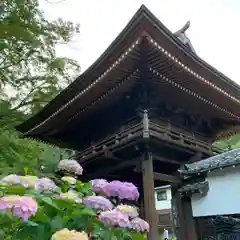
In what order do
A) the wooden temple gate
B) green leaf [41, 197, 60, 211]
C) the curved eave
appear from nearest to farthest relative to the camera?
green leaf [41, 197, 60, 211], the curved eave, the wooden temple gate

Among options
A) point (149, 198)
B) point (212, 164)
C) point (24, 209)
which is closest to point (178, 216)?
point (149, 198)

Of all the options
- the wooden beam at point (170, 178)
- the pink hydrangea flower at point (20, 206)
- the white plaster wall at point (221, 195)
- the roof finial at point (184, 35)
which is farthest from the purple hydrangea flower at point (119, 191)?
the roof finial at point (184, 35)

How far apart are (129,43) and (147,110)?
156 cm

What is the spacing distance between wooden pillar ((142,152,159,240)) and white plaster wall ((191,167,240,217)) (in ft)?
3.40

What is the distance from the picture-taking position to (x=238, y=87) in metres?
6.01

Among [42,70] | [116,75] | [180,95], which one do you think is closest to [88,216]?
[116,75]

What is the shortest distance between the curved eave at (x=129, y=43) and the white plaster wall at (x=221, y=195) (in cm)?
166

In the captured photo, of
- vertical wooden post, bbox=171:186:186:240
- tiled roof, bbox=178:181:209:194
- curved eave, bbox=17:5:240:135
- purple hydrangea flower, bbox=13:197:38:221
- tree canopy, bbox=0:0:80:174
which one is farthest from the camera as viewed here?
tree canopy, bbox=0:0:80:174

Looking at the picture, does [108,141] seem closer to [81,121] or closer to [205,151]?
[81,121]

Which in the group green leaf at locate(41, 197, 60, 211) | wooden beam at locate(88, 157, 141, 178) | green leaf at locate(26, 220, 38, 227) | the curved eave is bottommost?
green leaf at locate(26, 220, 38, 227)

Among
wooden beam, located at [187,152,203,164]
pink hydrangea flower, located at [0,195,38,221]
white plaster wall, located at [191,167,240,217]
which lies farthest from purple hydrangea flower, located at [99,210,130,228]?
wooden beam, located at [187,152,203,164]

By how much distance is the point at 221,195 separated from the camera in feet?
17.6

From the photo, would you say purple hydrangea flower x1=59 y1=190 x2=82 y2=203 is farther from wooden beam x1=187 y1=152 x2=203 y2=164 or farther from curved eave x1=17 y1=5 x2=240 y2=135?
wooden beam x1=187 y1=152 x2=203 y2=164

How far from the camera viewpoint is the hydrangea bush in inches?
45.1
